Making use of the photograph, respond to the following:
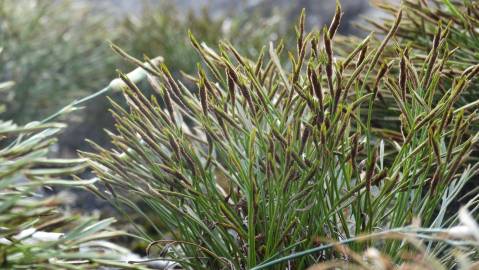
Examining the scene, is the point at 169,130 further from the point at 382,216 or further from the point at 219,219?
the point at 382,216

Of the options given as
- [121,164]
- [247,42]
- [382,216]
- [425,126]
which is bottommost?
[382,216]

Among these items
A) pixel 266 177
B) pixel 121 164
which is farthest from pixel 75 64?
pixel 266 177

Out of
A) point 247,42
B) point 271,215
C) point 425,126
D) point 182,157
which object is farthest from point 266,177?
point 247,42

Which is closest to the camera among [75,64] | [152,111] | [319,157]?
[319,157]

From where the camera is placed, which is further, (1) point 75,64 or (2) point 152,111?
(1) point 75,64

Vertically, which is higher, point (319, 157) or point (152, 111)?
point (152, 111)

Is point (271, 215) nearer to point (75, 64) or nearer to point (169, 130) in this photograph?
point (169, 130)

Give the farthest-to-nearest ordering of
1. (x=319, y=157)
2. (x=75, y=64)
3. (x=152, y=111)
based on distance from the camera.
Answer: (x=75, y=64) < (x=152, y=111) < (x=319, y=157)
